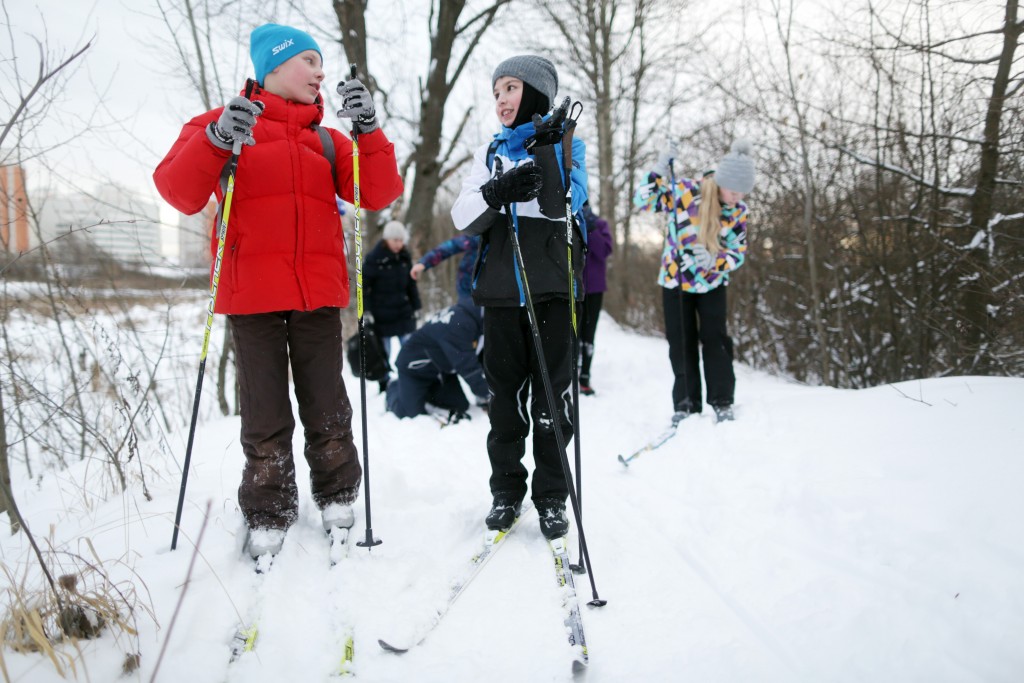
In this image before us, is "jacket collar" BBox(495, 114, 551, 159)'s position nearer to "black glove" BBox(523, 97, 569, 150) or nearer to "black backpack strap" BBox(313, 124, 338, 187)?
"black glove" BBox(523, 97, 569, 150)

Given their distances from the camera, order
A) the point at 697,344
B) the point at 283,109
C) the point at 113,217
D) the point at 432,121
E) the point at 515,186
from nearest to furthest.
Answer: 1. the point at 515,186
2. the point at 283,109
3. the point at 113,217
4. the point at 697,344
5. the point at 432,121

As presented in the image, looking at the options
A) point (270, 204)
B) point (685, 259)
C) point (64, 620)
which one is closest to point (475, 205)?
point (270, 204)

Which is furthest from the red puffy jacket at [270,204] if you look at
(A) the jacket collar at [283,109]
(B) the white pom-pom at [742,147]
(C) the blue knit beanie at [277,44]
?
(B) the white pom-pom at [742,147]

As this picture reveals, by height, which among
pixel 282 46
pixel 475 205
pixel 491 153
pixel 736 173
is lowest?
pixel 475 205

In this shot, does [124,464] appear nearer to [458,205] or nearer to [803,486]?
[458,205]

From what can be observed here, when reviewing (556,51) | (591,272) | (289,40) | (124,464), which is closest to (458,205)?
(289,40)

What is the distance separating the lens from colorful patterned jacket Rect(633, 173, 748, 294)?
3.92 metres

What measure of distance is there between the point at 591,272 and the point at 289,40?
3.83 metres

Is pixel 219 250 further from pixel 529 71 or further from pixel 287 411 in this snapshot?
pixel 529 71

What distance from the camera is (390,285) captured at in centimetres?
641

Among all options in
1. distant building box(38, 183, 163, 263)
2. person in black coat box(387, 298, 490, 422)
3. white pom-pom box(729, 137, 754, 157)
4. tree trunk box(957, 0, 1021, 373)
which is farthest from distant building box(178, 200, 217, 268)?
tree trunk box(957, 0, 1021, 373)

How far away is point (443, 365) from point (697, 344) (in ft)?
6.87

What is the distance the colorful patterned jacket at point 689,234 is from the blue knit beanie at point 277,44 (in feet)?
8.34

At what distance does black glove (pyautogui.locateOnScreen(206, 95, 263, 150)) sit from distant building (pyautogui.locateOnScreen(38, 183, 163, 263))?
1971 mm
